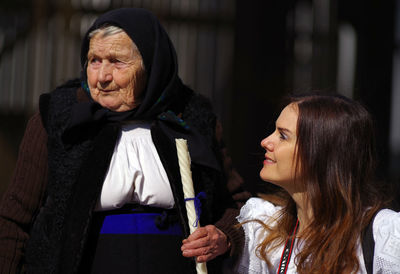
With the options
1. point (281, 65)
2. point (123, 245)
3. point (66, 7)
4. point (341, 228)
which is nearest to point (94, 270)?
point (123, 245)

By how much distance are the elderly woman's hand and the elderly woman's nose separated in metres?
0.69

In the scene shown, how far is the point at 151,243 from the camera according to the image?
2455mm

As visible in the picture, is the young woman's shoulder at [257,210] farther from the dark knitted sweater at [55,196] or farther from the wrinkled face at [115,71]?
the wrinkled face at [115,71]

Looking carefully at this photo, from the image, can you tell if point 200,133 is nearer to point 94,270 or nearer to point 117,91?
point 117,91

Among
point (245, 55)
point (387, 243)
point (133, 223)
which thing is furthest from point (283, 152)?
point (245, 55)

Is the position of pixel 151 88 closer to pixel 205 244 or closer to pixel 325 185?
pixel 205 244

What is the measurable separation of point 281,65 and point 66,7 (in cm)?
170

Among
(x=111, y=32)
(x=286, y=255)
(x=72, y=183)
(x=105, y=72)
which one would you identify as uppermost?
(x=111, y=32)

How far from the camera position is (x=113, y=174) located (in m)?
2.44

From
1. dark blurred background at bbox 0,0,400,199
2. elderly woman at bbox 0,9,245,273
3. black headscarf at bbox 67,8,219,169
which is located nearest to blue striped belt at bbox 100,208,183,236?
elderly woman at bbox 0,9,245,273

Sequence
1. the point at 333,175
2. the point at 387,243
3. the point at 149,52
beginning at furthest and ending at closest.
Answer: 1. the point at 149,52
2. the point at 333,175
3. the point at 387,243

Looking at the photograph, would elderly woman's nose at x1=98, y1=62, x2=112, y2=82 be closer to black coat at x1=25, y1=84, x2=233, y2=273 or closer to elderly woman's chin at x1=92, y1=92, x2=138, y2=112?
elderly woman's chin at x1=92, y1=92, x2=138, y2=112

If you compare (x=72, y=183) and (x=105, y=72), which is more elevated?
(x=105, y=72)

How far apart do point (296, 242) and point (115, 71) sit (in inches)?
38.2
